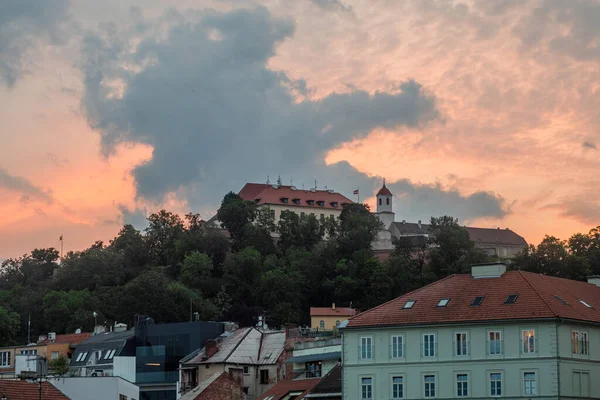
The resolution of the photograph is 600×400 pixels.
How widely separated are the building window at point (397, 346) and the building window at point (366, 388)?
2160 mm

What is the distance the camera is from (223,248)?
183750 millimetres

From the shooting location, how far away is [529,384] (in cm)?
6756

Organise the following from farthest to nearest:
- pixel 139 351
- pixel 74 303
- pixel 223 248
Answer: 1. pixel 223 248
2. pixel 74 303
3. pixel 139 351

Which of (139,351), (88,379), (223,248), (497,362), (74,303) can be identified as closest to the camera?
(88,379)

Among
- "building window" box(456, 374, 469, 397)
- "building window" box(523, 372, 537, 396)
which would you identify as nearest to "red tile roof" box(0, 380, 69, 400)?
"building window" box(456, 374, 469, 397)

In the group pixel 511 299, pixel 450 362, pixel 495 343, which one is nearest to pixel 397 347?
pixel 450 362

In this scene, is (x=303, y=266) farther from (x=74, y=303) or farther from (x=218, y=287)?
(x=74, y=303)

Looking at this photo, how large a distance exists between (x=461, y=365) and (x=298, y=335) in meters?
25.6

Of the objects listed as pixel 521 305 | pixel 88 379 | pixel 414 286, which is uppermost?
pixel 414 286

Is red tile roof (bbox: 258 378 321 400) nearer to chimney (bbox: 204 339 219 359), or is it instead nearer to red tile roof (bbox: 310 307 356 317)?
chimney (bbox: 204 339 219 359)

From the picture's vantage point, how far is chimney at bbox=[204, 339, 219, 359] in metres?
95.1

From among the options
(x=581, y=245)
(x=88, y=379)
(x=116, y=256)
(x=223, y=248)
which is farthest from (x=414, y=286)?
(x=88, y=379)

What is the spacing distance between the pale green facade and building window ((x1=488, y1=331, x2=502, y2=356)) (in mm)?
56

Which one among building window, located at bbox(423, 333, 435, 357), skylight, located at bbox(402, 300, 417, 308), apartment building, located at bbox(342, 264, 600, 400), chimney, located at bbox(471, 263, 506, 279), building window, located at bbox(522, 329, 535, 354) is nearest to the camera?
apartment building, located at bbox(342, 264, 600, 400)
